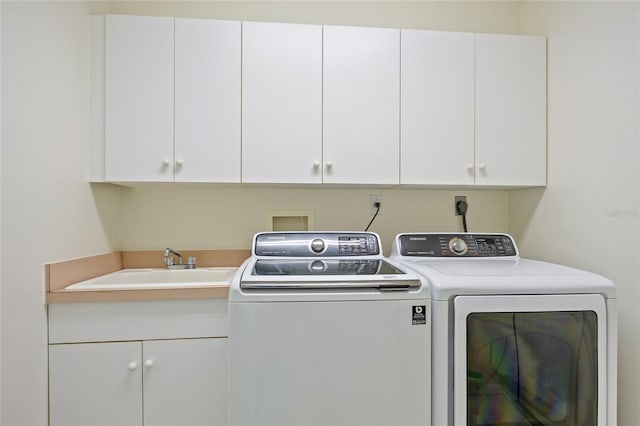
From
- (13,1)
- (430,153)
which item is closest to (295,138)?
(430,153)

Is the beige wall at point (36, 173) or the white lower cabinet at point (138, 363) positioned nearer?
the beige wall at point (36, 173)

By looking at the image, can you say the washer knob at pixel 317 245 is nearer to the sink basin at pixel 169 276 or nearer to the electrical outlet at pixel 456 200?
the sink basin at pixel 169 276

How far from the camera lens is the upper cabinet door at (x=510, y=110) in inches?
68.6

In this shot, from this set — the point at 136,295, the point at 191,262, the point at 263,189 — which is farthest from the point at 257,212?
the point at 136,295

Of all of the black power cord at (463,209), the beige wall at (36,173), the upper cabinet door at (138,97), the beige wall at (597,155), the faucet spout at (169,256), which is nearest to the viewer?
the beige wall at (36,173)

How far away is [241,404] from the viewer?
3.83ft

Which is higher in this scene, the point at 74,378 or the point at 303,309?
the point at 303,309

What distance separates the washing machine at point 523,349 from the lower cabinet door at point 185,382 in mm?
825

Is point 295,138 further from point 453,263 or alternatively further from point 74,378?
point 74,378

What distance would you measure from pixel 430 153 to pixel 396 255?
523mm

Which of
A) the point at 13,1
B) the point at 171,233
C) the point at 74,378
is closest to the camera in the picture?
the point at 13,1

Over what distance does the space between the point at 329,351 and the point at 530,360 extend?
70cm

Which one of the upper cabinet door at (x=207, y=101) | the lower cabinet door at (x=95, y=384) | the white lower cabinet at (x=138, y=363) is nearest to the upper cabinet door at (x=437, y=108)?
the upper cabinet door at (x=207, y=101)

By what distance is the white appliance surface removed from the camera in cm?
117
